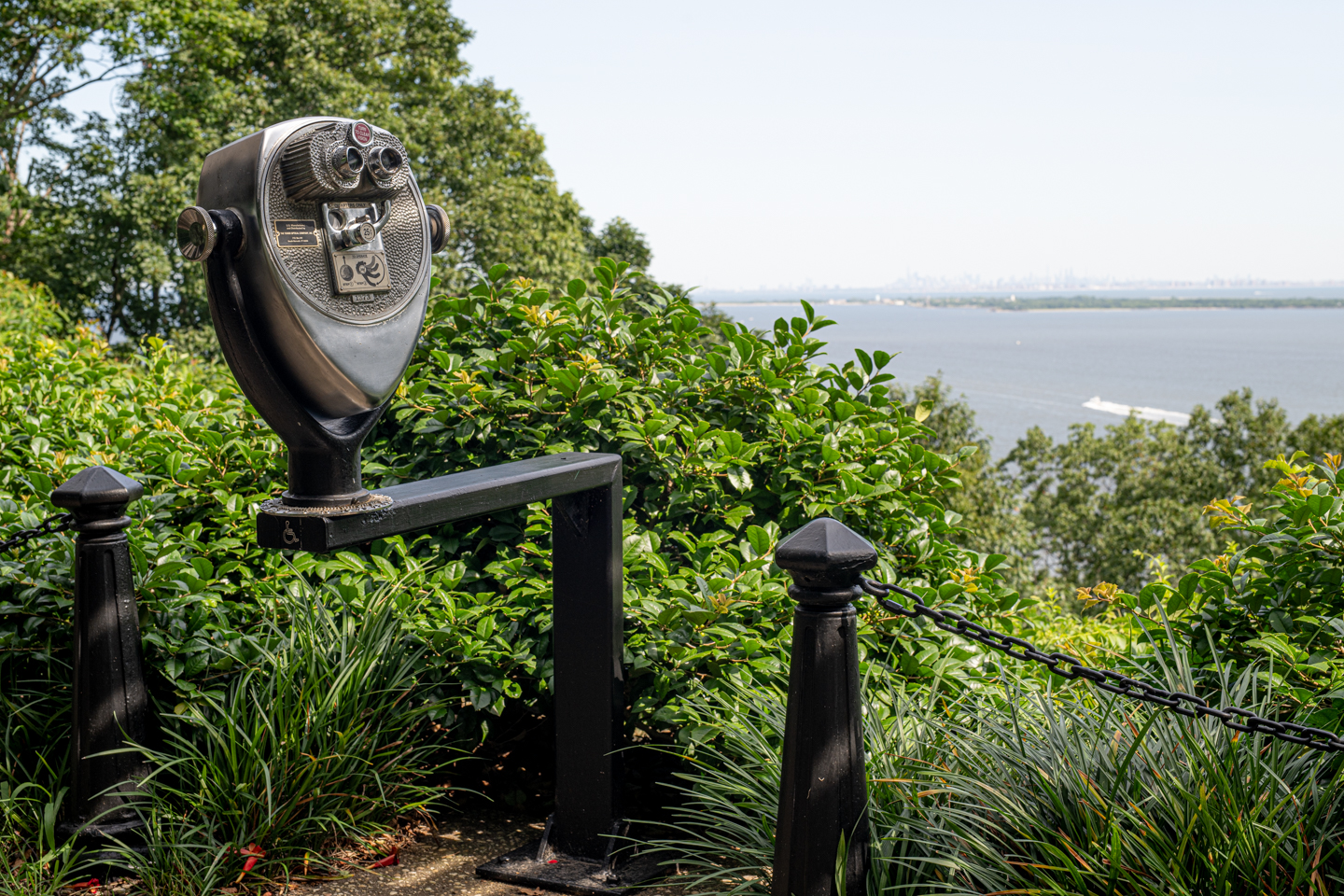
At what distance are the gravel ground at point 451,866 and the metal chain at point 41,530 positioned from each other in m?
1.33

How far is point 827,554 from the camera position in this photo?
2143 millimetres

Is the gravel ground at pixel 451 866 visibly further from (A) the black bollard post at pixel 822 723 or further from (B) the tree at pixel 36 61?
(B) the tree at pixel 36 61

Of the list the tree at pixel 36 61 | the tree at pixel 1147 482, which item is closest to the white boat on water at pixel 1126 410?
the tree at pixel 1147 482

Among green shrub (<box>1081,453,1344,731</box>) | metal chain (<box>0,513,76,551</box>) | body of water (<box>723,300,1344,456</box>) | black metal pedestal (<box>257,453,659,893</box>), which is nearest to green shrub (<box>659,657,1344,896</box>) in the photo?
green shrub (<box>1081,453,1344,731</box>)

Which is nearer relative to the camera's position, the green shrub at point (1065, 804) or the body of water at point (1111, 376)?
the green shrub at point (1065, 804)

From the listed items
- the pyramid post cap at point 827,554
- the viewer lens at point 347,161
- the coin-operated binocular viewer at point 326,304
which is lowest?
the pyramid post cap at point 827,554

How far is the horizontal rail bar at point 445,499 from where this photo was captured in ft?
7.36

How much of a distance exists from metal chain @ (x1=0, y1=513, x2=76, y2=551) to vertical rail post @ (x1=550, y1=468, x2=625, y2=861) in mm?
1526

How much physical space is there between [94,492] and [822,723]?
7.25 ft

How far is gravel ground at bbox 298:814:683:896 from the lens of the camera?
9.37 feet

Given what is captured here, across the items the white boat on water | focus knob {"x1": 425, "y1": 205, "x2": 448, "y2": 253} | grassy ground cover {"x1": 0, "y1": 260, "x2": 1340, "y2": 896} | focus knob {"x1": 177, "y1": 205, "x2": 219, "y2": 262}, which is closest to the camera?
focus knob {"x1": 177, "y1": 205, "x2": 219, "y2": 262}

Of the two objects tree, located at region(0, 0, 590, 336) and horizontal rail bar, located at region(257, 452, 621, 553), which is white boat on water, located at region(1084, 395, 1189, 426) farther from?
horizontal rail bar, located at region(257, 452, 621, 553)

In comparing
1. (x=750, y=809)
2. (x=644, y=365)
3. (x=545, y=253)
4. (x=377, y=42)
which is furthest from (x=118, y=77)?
(x=750, y=809)

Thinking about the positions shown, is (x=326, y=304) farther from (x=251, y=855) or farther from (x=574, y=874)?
(x=574, y=874)
